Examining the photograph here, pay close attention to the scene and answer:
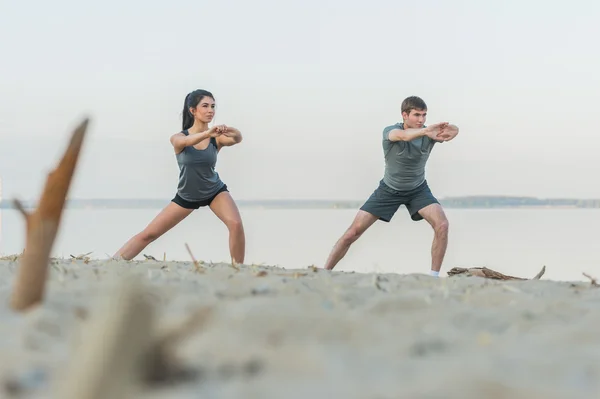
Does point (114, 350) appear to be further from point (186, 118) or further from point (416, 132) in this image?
point (186, 118)

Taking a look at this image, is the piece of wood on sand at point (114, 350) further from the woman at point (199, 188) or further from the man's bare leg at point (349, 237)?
the man's bare leg at point (349, 237)

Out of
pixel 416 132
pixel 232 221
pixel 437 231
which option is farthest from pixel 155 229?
pixel 437 231

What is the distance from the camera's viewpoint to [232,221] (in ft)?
22.6

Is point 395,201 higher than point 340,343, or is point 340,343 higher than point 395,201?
point 340,343

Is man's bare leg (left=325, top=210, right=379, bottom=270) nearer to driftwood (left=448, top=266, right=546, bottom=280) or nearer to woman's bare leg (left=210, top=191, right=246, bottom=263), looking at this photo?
woman's bare leg (left=210, top=191, right=246, bottom=263)

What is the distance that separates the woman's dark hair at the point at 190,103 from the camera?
716 cm

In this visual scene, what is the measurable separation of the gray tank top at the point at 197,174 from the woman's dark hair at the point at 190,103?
10.7 inches

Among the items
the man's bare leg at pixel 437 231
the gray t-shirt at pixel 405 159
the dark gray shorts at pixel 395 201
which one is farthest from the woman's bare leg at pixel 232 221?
the man's bare leg at pixel 437 231

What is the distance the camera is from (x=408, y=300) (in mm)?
2641

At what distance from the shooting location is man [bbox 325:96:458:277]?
7.24 meters

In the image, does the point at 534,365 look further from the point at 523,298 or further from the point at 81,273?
the point at 81,273

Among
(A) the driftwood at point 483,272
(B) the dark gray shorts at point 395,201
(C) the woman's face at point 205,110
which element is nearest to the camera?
(A) the driftwood at point 483,272

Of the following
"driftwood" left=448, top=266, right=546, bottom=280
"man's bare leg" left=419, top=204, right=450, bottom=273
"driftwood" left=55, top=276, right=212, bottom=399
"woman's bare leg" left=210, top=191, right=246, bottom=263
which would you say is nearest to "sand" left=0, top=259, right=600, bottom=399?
"driftwood" left=55, top=276, right=212, bottom=399

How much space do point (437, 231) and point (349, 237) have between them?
899 millimetres
